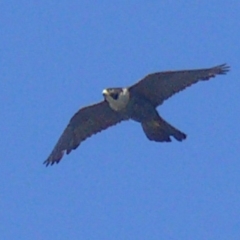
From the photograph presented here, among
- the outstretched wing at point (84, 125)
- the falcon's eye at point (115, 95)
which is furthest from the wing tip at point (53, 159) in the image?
the falcon's eye at point (115, 95)

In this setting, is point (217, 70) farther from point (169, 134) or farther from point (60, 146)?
point (60, 146)

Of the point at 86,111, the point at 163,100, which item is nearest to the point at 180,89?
the point at 163,100

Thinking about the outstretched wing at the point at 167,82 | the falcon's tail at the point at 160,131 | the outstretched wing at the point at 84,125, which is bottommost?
the falcon's tail at the point at 160,131

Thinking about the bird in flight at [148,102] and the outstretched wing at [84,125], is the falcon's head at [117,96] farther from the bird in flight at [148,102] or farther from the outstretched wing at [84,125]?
the outstretched wing at [84,125]

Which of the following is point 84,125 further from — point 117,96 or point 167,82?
point 167,82

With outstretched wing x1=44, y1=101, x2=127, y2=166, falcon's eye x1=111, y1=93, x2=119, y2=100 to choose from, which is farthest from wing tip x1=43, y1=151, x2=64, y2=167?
falcon's eye x1=111, y1=93, x2=119, y2=100

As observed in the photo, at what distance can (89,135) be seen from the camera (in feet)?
76.3

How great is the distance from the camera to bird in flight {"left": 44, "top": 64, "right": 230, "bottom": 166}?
22.0 meters

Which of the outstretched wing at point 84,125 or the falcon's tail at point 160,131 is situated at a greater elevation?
the outstretched wing at point 84,125

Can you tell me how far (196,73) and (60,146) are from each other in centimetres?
306

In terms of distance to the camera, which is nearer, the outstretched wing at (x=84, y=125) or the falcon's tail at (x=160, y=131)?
the falcon's tail at (x=160, y=131)

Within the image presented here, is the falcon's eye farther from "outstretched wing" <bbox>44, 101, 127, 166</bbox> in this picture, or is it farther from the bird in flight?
"outstretched wing" <bbox>44, 101, 127, 166</bbox>

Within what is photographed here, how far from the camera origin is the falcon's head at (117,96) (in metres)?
22.3

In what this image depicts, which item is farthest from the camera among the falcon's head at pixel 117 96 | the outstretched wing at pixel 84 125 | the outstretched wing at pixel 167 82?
the outstretched wing at pixel 84 125
